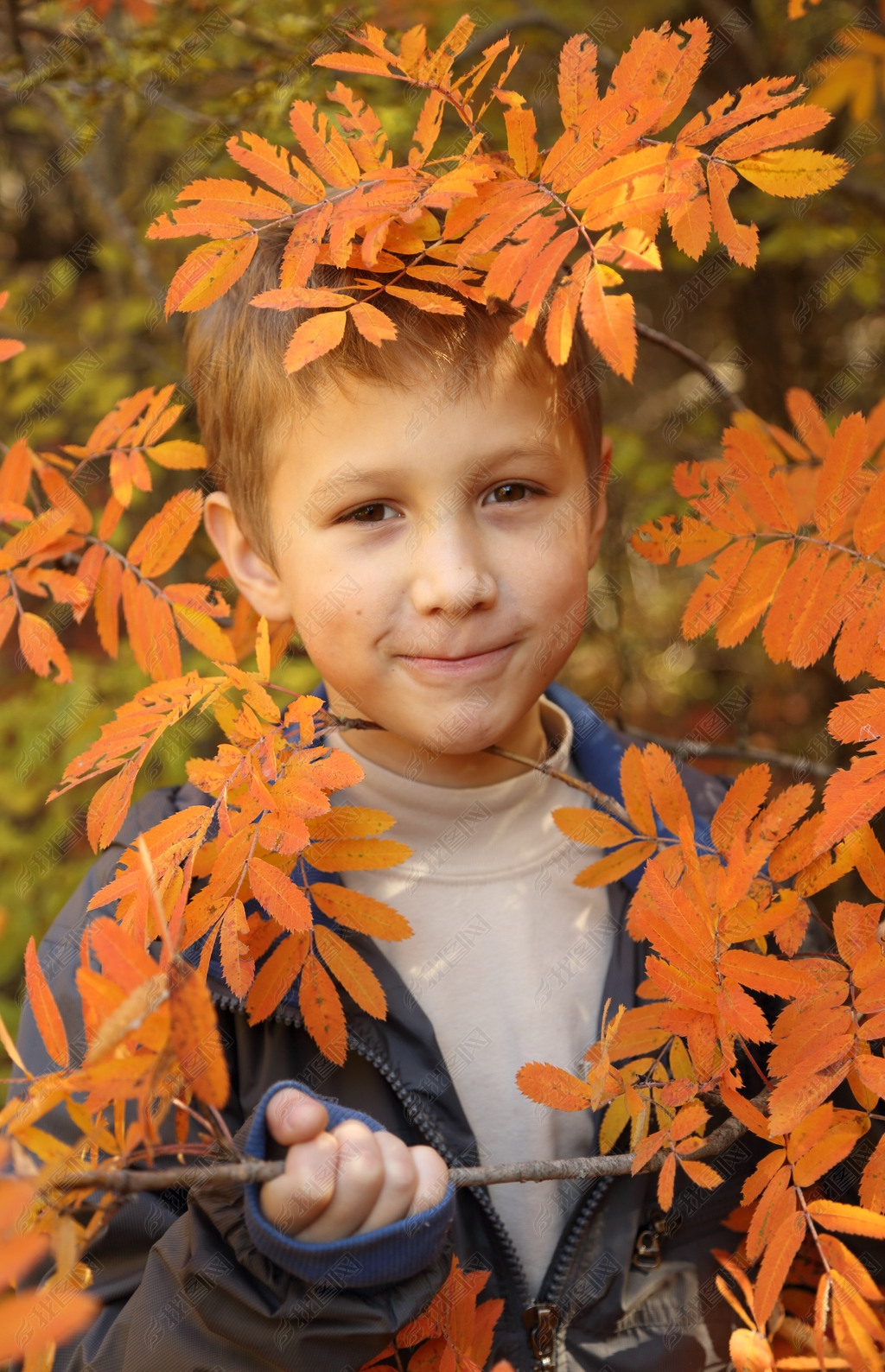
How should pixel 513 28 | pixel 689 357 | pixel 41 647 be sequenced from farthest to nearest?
pixel 513 28 → pixel 689 357 → pixel 41 647

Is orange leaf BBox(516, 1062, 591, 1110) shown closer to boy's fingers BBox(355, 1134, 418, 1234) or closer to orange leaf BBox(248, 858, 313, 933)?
boy's fingers BBox(355, 1134, 418, 1234)

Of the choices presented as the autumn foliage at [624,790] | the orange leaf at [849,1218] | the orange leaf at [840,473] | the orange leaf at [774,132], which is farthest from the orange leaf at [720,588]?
the orange leaf at [849,1218]

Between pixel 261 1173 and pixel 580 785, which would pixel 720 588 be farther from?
pixel 261 1173

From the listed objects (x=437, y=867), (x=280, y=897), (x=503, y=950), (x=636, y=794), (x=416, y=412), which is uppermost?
(x=416, y=412)

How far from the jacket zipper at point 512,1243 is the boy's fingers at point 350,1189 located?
0.37 meters

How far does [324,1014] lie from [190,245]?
8.35ft

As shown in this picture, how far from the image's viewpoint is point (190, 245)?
122 inches

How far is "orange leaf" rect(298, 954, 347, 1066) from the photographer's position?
1.29 metres

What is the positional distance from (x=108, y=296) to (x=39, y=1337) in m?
3.27

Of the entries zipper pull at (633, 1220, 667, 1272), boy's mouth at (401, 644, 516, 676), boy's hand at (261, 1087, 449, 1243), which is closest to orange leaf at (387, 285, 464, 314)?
boy's mouth at (401, 644, 516, 676)

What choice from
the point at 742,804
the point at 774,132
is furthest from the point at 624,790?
the point at 774,132

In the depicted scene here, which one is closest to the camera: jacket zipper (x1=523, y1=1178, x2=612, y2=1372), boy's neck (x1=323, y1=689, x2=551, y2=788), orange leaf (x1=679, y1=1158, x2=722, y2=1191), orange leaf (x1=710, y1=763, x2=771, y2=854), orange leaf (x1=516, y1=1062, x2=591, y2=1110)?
orange leaf (x1=679, y1=1158, x2=722, y2=1191)

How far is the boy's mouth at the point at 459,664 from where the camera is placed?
4.68ft

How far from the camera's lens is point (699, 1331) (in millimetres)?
1498
